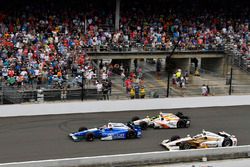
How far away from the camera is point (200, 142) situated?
668 inches

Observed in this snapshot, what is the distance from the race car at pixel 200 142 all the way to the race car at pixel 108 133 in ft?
3.97

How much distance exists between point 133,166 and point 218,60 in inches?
741

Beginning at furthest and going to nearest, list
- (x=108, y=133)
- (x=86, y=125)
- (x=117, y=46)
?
(x=117, y=46) < (x=86, y=125) < (x=108, y=133)

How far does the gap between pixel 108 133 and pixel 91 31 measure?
12.7 meters

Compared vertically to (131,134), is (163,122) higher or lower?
higher

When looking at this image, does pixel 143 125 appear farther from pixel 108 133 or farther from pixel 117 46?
pixel 117 46

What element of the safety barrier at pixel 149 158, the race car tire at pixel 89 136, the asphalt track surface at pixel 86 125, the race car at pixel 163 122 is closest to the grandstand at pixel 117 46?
the asphalt track surface at pixel 86 125

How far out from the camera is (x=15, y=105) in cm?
2009

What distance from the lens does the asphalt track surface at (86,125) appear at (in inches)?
642

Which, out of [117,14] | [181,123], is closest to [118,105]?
[181,123]

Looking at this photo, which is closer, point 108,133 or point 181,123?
point 108,133

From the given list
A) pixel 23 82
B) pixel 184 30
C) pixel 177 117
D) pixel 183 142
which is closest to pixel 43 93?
pixel 23 82

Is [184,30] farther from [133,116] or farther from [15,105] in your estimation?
[15,105]

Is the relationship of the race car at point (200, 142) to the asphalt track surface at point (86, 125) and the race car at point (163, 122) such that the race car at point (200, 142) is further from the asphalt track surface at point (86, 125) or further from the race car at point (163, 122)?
the race car at point (163, 122)
